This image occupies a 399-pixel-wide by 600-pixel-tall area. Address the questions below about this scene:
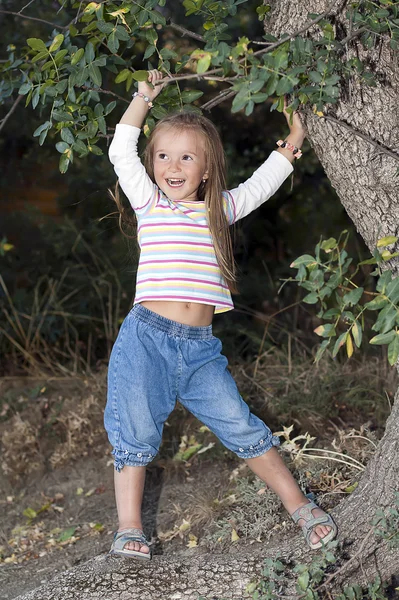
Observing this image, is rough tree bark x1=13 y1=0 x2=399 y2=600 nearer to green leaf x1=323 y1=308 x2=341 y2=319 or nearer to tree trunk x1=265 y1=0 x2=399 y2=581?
tree trunk x1=265 y1=0 x2=399 y2=581

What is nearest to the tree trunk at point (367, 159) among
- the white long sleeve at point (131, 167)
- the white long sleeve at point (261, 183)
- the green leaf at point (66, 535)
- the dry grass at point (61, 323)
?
the white long sleeve at point (261, 183)

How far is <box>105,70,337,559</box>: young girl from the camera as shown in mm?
2814

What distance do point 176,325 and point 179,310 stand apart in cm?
5

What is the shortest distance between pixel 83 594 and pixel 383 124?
172cm

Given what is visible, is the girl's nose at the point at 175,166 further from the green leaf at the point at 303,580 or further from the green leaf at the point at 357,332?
the green leaf at the point at 303,580

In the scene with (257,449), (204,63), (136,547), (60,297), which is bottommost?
(136,547)

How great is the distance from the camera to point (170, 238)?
9.30ft

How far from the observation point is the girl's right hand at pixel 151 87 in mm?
2651

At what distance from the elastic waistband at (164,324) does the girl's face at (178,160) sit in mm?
421

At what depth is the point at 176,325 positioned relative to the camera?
2.85 m

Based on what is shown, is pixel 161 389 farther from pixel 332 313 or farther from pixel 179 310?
pixel 332 313

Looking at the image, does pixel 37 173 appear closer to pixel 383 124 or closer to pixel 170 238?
pixel 170 238

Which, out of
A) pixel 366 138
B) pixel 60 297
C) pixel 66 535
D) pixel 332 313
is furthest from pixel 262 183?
pixel 60 297

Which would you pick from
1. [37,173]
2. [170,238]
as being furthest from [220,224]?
[37,173]
